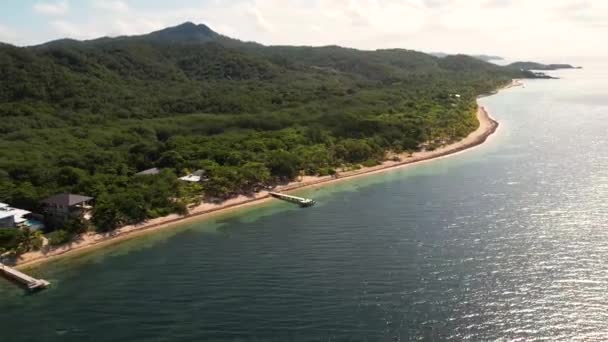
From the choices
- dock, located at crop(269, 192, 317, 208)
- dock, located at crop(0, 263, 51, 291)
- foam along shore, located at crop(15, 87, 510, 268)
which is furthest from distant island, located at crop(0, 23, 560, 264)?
dock, located at crop(0, 263, 51, 291)

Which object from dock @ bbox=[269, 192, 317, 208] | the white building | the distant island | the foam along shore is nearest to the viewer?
the foam along shore

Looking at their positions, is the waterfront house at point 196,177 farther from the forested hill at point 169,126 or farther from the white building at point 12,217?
the white building at point 12,217

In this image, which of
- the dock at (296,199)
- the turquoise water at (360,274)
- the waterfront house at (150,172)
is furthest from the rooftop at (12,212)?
the dock at (296,199)

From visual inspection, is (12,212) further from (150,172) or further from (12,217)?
(150,172)

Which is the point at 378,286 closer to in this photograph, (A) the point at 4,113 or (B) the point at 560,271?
(B) the point at 560,271

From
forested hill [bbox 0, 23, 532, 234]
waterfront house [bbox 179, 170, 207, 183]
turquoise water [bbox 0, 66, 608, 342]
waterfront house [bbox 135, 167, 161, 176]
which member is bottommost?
turquoise water [bbox 0, 66, 608, 342]

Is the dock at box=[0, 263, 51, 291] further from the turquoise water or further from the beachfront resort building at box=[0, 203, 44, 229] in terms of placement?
the beachfront resort building at box=[0, 203, 44, 229]

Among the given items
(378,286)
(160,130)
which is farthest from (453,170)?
(160,130)
